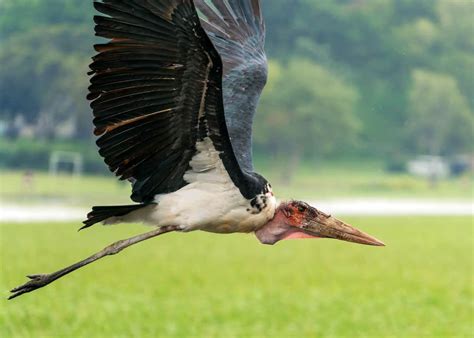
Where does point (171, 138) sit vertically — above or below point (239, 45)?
below

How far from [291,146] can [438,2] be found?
7170mm

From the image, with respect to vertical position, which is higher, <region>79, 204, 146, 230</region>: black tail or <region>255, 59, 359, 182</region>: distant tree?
<region>255, 59, 359, 182</region>: distant tree

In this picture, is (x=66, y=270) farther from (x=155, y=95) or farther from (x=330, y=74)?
(x=330, y=74)

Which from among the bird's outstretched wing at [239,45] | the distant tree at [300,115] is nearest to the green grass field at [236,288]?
the bird's outstretched wing at [239,45]

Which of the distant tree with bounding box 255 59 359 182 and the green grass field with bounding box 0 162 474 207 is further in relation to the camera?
the distant tree with bounding box 255 59 359 182

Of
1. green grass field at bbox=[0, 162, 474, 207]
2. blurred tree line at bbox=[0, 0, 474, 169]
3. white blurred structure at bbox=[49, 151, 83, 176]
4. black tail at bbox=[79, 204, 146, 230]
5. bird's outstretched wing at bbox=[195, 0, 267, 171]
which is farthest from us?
white blurred structure at bbox=[49, 151, 83, 176]

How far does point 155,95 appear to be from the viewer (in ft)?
12.6

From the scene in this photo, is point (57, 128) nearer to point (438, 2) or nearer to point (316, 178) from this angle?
point (316, 178)

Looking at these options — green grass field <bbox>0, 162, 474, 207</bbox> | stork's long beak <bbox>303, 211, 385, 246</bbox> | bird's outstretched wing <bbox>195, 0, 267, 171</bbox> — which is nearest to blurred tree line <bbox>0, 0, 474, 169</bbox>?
green grass field <bbox>0, 162, 474, 207</bbox>

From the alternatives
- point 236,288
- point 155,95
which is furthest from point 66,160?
point 155,95

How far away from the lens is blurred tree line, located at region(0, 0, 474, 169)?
24.9 metres

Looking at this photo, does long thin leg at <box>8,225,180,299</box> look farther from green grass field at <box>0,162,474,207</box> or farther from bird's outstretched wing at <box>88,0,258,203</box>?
green grass field at <box>0,162,474,207</box>

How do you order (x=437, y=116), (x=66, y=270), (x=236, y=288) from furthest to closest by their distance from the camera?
(x=437, y=116)
(x=236, y=288)
(x=66, y=270)

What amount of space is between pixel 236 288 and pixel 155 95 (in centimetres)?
962
